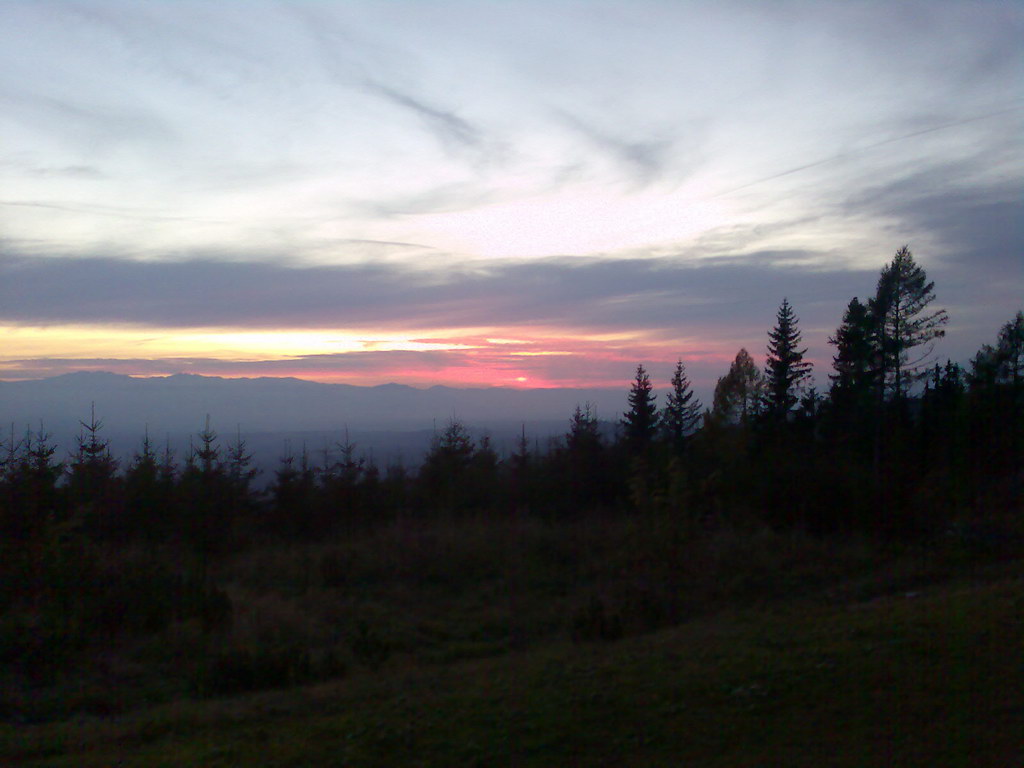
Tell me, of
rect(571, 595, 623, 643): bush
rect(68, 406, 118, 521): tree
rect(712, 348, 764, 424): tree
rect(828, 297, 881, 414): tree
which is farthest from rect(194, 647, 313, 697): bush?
rect(828, 297, 881, 414): tree

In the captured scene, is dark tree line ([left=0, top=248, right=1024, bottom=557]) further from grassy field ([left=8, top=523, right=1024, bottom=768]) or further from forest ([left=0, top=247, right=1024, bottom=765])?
grassy field ([left=8, top=523, right=1024, bottom=768])

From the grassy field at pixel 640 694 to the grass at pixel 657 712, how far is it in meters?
0.02

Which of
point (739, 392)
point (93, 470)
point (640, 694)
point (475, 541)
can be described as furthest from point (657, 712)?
point (739, 392)

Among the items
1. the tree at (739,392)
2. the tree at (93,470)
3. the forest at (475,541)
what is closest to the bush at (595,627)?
the forest at (475,541)

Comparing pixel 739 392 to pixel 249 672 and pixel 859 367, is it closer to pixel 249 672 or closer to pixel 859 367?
pixel 859 367

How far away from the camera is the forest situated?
9148mm

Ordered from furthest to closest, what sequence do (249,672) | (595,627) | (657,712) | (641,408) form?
(641,408) < (595,627) < (249,672) < (657,712)

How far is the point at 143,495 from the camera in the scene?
818 inches

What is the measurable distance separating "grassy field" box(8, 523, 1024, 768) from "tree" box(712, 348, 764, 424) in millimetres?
13717

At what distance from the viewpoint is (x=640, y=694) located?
6.65m

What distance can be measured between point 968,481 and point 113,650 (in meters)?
22.8

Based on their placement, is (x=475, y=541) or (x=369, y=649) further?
(x=475, y=541)

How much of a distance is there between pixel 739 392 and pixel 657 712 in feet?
80.8

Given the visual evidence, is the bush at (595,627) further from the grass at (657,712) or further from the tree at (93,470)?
the tree at (93,470)
